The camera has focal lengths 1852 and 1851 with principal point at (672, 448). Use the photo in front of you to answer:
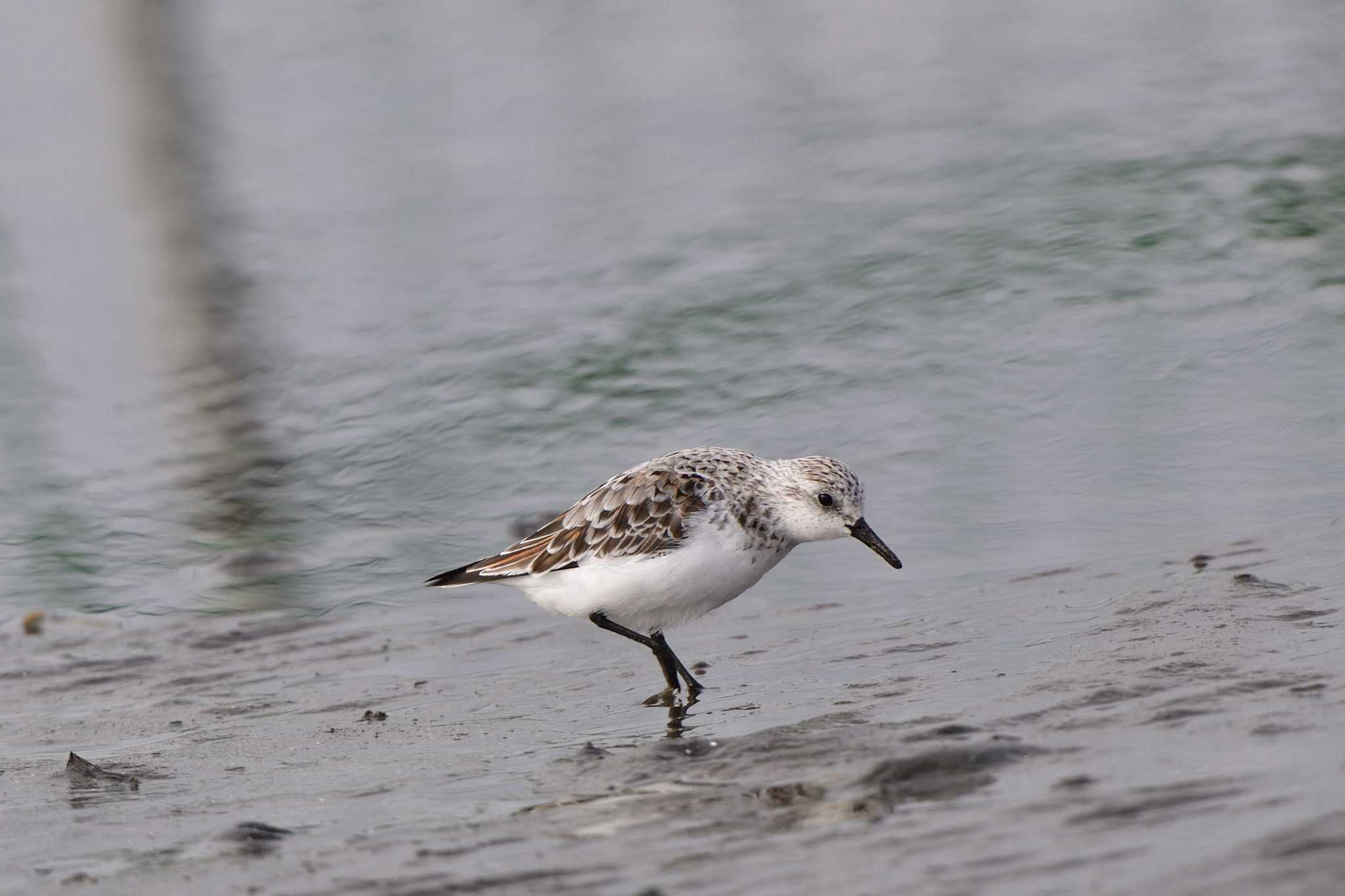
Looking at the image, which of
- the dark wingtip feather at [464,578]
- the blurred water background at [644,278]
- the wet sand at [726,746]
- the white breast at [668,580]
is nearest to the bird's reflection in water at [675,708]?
the wet sand at [726,746]

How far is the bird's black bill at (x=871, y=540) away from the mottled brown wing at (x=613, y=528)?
0.59 metres

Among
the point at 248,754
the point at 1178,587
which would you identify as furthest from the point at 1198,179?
the point at 248,754

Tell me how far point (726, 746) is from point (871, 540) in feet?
5.50

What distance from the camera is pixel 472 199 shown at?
1327 cm

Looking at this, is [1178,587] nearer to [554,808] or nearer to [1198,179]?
[554,808]

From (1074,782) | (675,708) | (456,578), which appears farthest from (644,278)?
(1074,782)

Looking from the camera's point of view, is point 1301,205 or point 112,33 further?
point 112,33

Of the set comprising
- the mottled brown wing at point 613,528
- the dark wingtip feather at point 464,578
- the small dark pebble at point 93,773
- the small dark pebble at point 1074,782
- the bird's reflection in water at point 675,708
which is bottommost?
the bird's reflection in water at point 675,708

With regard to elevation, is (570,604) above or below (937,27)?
below

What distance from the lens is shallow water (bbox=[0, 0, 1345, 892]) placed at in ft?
22.3

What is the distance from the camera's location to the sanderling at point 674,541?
664cm

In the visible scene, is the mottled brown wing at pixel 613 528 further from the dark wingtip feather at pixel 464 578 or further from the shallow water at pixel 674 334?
the shallow water at pixel 674 334

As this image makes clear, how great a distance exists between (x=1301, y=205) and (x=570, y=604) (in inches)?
235

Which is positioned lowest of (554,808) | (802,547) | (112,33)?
(802,547)
